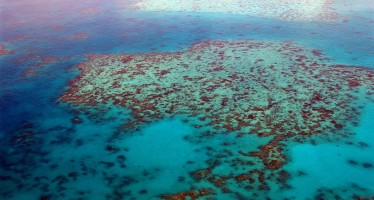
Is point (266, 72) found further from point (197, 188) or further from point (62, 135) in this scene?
point (62, 135)

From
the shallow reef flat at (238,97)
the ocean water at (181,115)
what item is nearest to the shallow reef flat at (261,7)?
the ocean water at (181,115)

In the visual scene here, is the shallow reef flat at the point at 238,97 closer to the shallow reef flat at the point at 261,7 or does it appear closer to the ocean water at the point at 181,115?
the ocean water at the point at 181,115

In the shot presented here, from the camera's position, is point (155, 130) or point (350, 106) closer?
point (155, 130)

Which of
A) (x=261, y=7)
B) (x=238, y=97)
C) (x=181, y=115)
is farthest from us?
(x=261, y=7)

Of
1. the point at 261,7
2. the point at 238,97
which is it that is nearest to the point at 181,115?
the point at 238,97

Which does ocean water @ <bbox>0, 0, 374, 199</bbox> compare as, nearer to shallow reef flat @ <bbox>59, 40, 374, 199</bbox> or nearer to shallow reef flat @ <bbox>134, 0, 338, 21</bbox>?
shallow reef flat @ <bbox>59, 40, 374, 199</bbox>

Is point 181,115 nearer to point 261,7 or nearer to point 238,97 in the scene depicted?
point 238,97

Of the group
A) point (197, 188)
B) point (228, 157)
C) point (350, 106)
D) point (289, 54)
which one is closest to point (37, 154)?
point (197, 188)

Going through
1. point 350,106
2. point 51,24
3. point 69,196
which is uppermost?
point 51,24
